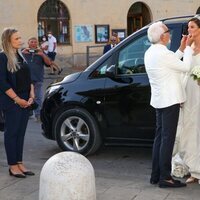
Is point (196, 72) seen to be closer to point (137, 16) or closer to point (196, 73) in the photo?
point (196, 73)

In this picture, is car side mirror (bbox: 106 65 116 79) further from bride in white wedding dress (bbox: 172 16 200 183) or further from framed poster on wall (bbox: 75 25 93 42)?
framed poster on wall (bbox: 75 25 93 42)

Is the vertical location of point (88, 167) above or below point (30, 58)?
below

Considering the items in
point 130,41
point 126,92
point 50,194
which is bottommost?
point 50,194

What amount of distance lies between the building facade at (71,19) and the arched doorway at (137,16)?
2.80ft

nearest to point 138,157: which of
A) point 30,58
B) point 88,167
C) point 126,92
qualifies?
point 126,92

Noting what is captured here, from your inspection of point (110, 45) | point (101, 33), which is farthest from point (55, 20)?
point (110, 45)

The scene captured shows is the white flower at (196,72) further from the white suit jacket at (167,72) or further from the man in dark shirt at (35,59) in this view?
the man in dark shirt at (35,59)

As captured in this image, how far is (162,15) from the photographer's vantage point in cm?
2723

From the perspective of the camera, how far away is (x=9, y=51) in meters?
5.81

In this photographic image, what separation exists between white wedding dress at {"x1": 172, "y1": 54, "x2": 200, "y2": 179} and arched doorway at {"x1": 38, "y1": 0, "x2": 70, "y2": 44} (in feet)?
61.0

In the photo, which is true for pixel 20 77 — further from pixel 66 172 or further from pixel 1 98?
pixel 66 172

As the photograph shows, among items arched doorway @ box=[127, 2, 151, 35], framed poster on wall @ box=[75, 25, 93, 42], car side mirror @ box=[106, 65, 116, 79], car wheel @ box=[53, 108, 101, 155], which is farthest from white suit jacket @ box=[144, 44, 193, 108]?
arched doorway @ box=[127, 2, 151, 35]

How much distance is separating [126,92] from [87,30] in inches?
716

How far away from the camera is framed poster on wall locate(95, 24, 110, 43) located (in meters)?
24.8
